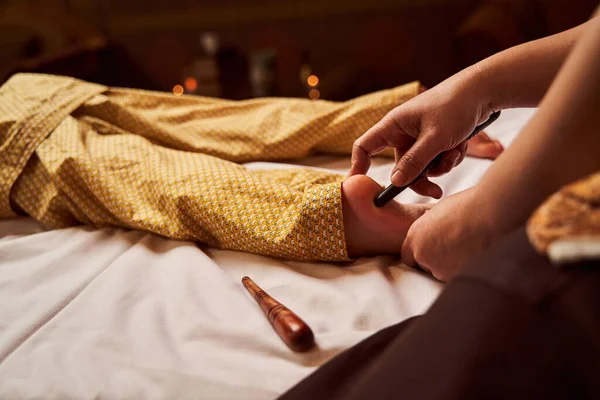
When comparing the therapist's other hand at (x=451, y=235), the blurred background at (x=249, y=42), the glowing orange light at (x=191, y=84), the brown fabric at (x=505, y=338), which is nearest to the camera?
the brown fabric at (x=505, y=338)

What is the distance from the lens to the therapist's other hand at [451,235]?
0.40 m

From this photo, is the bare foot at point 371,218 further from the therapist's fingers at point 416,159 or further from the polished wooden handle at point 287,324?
the polished wooden handle at point 287,324

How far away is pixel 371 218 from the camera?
601 millimetres

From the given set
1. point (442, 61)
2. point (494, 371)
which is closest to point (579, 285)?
point (494, 371)

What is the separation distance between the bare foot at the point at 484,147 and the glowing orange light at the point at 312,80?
106cm

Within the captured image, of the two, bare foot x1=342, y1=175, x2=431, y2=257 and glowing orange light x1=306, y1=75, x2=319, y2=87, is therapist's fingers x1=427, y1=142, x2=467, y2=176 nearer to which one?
bare foot x1=342, y1=175, x2=431, y2=257

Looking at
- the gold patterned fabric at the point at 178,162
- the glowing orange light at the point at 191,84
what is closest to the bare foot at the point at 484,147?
the gold patterned fabric at the point at 178,162

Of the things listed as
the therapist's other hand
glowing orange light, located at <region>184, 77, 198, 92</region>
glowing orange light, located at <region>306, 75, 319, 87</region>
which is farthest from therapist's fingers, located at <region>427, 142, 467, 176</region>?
glowing orange light, located at <region>184, 77, 198, 92</region>

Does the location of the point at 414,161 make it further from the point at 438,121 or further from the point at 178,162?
the point at 178,162

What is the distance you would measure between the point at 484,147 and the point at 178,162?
0.55 metres

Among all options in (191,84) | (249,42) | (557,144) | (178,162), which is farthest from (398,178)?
(191,84)

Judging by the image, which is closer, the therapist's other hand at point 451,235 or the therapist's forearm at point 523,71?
the therapist's other hand at point 451,235

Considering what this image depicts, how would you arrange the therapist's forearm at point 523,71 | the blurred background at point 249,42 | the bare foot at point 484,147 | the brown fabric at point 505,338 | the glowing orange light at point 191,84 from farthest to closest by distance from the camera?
→ the glowing orange light at point 191,84 < the blurred background at point 249,42 < the bare foot at point 484,147 < the therapist's forearm at point 523,71 < the brown fabric at point 505,338

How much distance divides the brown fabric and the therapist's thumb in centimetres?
28
